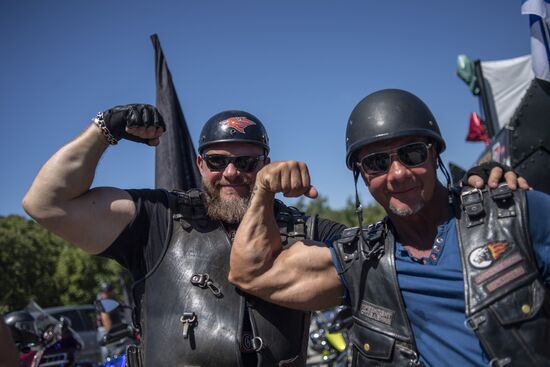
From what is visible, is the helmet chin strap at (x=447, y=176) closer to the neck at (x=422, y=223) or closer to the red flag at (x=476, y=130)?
the neck at (x=422, y=223)

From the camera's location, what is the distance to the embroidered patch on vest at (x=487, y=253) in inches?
80.6

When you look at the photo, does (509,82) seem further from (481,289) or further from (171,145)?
(481,289)

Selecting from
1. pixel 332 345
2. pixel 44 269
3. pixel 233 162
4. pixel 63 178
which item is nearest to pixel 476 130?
pixel 332 345

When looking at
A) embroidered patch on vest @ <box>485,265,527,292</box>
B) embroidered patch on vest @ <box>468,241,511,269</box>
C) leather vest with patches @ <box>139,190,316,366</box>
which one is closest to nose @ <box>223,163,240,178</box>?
leather vest with patches @ <box>139,190,316,366</box>

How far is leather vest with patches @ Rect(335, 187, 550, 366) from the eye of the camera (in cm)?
195

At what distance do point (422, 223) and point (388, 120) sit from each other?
18.7 inches

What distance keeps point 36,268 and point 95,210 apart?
19.1 m

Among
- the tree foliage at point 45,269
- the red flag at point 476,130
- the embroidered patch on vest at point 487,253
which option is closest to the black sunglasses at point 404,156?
the embroidered patch on vest at point 487,253

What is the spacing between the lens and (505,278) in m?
2.01

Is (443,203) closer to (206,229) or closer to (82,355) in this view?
(206,229)

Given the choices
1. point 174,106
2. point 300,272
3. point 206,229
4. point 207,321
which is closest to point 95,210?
point 206,229

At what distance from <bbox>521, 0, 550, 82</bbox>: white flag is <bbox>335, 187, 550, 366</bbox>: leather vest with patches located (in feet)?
10.2

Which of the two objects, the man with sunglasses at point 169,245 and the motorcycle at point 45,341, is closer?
the man with sunglasses at point 169,245

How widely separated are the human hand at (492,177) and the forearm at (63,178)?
1734mm
